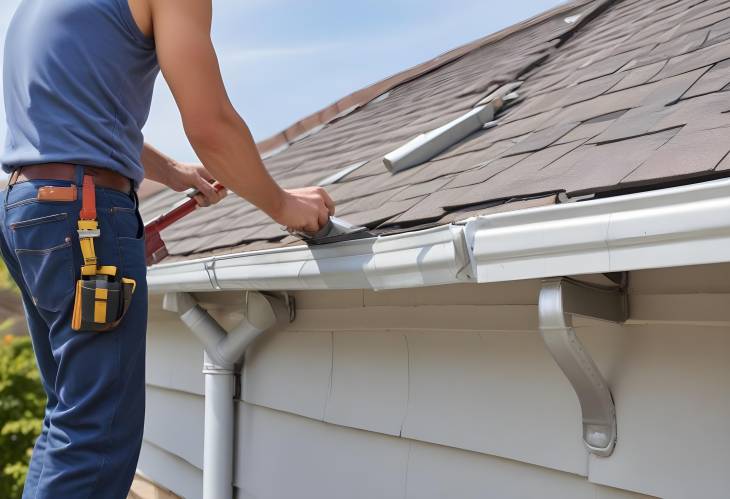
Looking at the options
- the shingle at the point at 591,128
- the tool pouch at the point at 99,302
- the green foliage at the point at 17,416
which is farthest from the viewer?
the green foliage at the point at 17,416

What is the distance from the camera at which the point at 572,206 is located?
1.56 metres

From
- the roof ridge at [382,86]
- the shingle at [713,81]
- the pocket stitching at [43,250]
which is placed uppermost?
the roof ridge at [382,86]

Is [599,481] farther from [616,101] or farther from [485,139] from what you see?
[485,139]

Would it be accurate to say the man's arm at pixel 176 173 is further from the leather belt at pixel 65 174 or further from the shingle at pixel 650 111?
the shingle at pixel 650 111

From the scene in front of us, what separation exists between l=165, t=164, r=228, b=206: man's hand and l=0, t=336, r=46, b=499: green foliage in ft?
23.5

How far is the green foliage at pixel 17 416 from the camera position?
358 inches

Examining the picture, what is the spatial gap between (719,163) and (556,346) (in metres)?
0.50

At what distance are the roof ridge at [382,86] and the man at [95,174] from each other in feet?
A: 11.8

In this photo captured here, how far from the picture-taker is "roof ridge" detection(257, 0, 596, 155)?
553cm

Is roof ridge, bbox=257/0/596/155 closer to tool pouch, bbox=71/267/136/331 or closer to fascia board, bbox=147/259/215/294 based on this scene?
fascia board, bbox=147/259/215/294

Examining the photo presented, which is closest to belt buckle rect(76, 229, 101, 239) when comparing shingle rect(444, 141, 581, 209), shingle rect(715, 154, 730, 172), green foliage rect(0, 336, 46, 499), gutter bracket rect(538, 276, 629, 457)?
shingle rect(444, 141, 581, 209)

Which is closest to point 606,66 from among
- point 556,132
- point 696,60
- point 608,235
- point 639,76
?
point 639,76

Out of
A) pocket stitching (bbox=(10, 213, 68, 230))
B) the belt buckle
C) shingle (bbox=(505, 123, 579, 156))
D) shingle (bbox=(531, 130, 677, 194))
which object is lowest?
the belt buckle

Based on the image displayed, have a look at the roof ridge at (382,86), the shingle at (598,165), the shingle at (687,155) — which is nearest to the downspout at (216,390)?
the shingle at (598,165)
